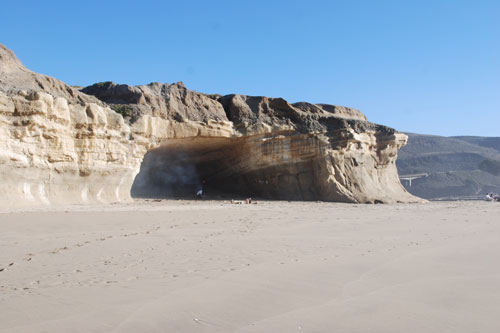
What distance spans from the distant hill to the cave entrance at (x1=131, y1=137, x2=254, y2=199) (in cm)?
2650

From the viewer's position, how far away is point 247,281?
3.37 meters

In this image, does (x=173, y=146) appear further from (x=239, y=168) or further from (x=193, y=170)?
(x=193, y=170)

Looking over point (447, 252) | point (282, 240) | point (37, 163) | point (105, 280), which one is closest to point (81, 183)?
point (37, 163)

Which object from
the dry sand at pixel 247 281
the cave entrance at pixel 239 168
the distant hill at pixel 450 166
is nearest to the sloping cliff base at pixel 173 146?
the cave entrance at pixel 239 168

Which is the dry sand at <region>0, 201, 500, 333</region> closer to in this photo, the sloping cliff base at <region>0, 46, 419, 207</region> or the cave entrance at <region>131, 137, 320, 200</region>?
the sloping cliff base at <region>0, 46, 419, 207</region>

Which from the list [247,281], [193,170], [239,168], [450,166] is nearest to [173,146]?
[239,168]

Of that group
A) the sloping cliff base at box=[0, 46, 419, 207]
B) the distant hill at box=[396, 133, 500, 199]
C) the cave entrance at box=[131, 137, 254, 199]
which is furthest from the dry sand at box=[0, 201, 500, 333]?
the distant hill at box=[396, 133, 500, 199]

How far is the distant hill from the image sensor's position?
4081 centimetres

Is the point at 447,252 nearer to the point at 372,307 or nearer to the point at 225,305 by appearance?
the point at 372,307

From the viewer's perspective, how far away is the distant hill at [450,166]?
1607 inches

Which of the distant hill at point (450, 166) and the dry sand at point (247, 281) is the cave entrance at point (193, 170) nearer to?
the dry sand at point (247, 281)

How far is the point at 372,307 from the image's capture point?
8.91 ft

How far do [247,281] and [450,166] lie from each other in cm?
5720

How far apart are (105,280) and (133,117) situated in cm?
1189
